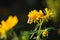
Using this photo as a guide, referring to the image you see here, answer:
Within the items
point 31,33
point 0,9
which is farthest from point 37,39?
point 0,9

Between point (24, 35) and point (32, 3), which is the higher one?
point (32, 3)

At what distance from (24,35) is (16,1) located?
28.0 inches

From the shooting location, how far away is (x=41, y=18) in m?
0.62

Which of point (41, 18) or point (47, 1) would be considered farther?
point (47, 1)

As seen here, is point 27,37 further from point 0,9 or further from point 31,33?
point 0,9

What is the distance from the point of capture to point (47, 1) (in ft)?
4.20

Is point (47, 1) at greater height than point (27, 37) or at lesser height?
greater

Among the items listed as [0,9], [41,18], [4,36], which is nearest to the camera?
[4,36]

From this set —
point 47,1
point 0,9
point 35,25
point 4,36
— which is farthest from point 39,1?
point 4,36

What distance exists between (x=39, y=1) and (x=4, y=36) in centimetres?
76

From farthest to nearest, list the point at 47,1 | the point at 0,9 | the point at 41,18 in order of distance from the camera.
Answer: the point at 47,1
the point at 0,9
the point at 41,18

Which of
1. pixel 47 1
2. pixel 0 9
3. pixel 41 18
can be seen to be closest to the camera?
pixel 41 18

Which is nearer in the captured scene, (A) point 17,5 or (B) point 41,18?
(B) point 41,18

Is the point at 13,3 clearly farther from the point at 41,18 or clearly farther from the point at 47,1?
the point at 41,18
